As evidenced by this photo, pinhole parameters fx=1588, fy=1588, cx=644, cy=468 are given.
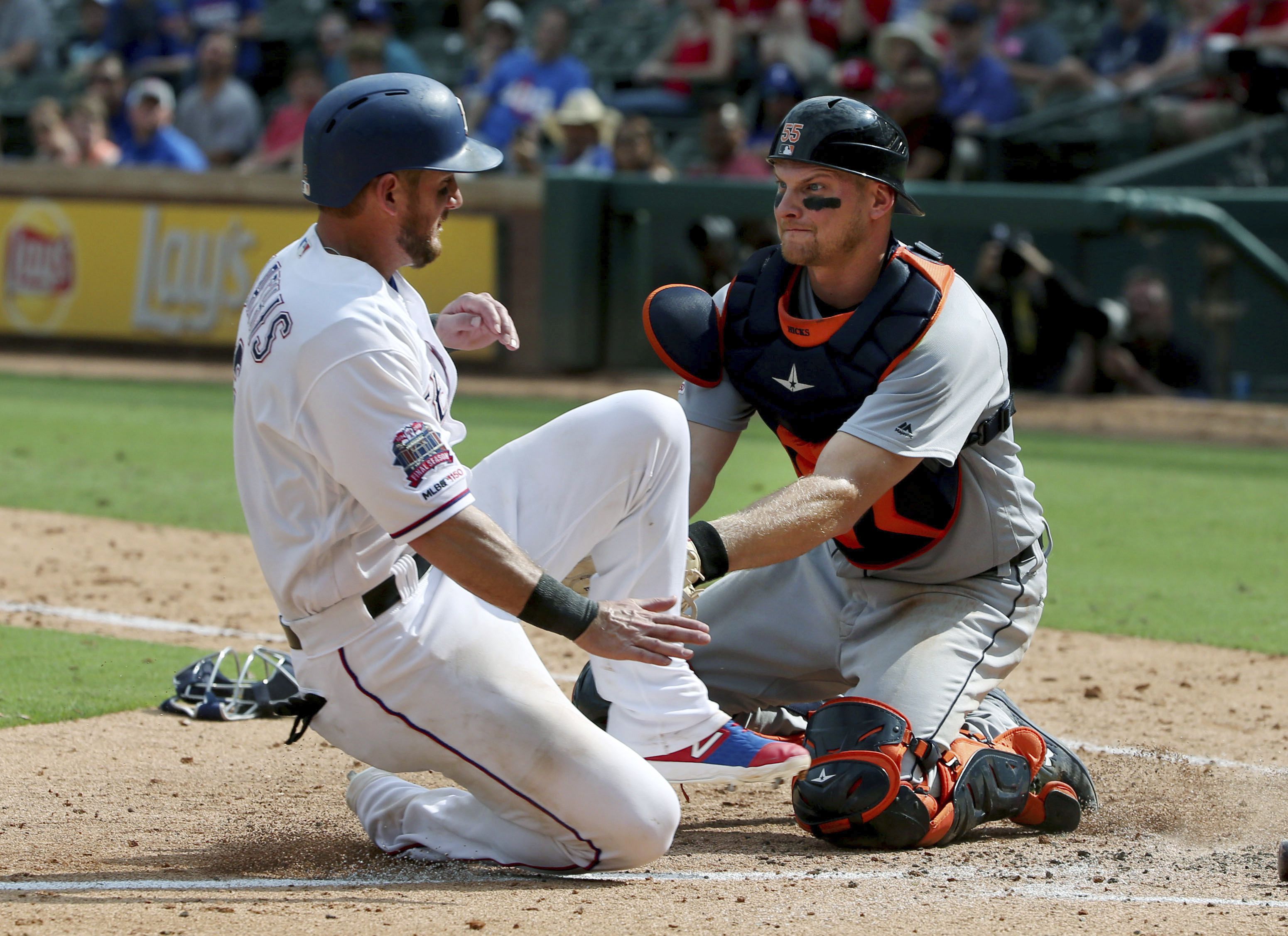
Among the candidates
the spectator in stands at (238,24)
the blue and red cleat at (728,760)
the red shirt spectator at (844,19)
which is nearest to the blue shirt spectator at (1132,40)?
the red shirt spectator at (844,19)

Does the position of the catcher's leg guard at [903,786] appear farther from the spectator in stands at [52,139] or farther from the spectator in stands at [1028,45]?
the spectator in stands at [52,139]

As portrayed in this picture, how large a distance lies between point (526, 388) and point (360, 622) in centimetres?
908

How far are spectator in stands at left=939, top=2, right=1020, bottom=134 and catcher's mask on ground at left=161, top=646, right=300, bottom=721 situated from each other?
9.58m

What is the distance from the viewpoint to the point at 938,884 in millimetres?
3197

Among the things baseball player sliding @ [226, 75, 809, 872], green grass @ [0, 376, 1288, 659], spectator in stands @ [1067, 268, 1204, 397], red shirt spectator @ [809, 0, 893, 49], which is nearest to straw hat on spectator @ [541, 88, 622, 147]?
red shirt spectator @ [809, 0, 893, 49]

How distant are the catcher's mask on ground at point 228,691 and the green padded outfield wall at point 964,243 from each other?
304 inches

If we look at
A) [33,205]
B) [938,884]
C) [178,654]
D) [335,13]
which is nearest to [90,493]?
[178,654]

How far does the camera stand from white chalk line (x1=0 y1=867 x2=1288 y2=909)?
304cm

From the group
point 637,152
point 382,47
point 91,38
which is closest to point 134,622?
point 637,152

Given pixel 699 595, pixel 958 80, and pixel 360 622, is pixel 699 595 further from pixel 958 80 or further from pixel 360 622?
pixel 958 80

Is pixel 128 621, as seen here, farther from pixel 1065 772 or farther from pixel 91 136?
pixel 91 136

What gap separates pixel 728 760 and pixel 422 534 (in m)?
0.95

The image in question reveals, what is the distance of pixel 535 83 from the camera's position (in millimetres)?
13977

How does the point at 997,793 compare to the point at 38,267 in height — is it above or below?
above
